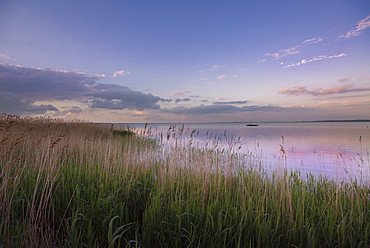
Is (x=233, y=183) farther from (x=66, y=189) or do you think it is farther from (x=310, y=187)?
(x=66, y=189)

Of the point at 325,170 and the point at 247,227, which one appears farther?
the point at 325,170

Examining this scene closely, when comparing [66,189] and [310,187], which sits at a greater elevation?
[66,189]

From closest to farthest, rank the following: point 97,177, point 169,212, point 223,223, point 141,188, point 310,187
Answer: point 223,223
point 169,212
point 141,188
point 97,177
point 310,187

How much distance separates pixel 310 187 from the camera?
633cm

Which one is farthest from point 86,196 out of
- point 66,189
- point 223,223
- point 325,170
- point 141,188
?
point 325,170

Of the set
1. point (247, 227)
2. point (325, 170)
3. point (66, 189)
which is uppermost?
point (66, 189)

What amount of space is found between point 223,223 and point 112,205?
7.23 ft

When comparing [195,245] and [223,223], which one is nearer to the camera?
[195,245]

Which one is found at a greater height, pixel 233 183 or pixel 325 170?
pixel 233 183

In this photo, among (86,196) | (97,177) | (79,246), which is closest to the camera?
(79,246)

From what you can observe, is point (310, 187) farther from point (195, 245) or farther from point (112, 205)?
point (112, 205)

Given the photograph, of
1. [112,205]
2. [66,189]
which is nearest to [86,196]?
[66,189]

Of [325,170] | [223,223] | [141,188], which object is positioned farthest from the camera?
[325,170]

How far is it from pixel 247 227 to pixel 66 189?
3.93 metres
